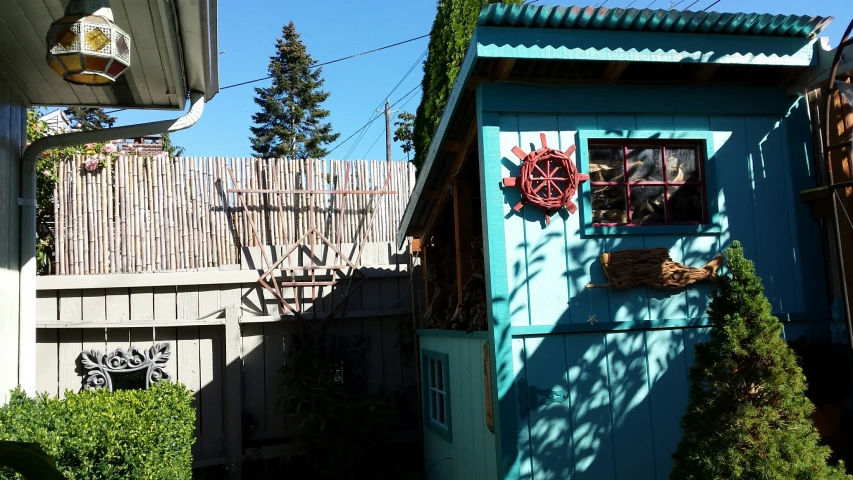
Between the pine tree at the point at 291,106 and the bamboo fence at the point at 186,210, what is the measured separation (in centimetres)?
2005

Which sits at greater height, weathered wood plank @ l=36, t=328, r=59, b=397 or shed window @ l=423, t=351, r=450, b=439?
weathered wood plank @ l=36, t=328, r=59, b=397

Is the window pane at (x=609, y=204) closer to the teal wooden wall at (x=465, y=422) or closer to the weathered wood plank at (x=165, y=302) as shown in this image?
the teal wooden wall at (x=465, y=422)

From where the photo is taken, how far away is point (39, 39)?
4262 mm

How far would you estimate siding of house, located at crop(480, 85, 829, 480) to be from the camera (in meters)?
4.30

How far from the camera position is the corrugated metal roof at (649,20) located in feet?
13.5

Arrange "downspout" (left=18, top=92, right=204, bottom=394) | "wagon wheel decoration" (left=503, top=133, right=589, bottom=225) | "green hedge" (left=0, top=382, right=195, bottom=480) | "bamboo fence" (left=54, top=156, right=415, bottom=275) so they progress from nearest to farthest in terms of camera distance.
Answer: "green hedge" (left=0, top=382, right=195, bottom=480) < "wagon wheel decoration" (left=503, top=133, right=589, bottom=225) < "downspout" (left=18, top=92, right=204, bottom=394) < "bamboo fence" (left=54, top=156, right=415, bottom=275)

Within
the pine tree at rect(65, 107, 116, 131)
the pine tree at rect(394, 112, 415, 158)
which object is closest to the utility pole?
the pine tree at rect(394, 112, 415, 158)

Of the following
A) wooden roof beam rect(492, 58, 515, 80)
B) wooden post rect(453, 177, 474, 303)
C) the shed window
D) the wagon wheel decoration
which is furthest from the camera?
the shed window

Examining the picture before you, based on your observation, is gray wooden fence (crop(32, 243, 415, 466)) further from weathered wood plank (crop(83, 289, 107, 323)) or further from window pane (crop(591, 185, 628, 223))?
window pane (crop(591, 185, 628, 223))

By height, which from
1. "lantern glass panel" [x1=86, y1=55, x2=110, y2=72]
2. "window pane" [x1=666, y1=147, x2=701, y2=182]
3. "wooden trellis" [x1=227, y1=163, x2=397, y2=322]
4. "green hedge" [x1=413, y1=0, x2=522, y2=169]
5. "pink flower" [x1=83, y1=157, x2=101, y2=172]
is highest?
"green hedge" [x1=413, y1=0, x2=522, y2=169]

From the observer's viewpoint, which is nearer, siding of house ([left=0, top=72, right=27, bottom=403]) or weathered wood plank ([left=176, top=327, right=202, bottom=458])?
siding of house ([left=0, top=72, right=27, bottom=403])

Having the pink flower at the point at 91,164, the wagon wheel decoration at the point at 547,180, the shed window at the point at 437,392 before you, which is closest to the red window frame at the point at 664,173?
the wagon wheel decoration at the point at 547,180

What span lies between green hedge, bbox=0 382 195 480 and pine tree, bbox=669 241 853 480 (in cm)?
289

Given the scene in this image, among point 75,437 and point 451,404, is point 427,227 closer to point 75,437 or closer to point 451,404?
point 451,404
